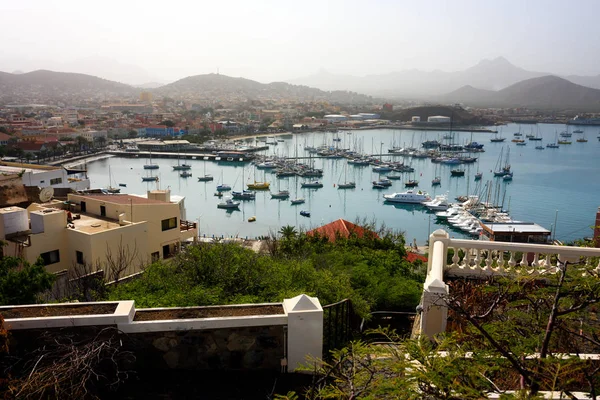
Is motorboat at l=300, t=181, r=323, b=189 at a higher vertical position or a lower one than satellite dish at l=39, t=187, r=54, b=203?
lower

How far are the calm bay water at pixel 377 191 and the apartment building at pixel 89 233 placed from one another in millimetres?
13492

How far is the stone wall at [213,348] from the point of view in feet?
11.1

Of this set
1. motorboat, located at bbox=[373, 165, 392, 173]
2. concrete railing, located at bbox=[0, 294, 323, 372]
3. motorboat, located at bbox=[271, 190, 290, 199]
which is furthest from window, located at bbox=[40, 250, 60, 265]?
motorboat, located at bbox=[373, 165, 392, 173]

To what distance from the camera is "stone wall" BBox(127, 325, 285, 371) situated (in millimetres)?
3398

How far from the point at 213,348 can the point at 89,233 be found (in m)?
8.56

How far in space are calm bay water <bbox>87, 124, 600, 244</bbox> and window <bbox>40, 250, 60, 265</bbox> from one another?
15.7 metres

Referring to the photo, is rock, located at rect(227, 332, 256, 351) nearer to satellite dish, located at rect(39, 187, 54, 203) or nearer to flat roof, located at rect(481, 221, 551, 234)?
satellite dish, located at rect(39, 187, 54, 203)

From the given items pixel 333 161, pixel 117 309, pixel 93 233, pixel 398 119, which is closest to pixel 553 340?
pixel 117 309

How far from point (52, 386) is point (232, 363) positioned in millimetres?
1125

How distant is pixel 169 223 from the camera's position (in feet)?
45.2

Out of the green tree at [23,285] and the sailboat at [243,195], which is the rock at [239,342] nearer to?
the green tree at [23,285]

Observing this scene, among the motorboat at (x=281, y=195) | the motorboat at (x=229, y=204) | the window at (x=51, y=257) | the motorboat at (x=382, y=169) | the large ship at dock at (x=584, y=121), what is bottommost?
the motorboat at (x=229, y=204)

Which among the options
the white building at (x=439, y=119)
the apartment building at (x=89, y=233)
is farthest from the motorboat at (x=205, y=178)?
the white building at (x=439, y=119)

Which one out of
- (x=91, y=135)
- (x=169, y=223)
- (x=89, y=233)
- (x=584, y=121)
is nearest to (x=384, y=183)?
(x=169, y=223)
